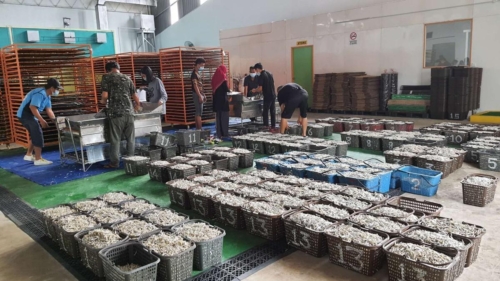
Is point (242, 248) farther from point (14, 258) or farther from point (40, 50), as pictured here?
point (40, 50)

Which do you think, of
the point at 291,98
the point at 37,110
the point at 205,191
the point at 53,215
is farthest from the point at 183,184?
the point at 291,98

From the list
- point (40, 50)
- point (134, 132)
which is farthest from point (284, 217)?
point (40, 50)

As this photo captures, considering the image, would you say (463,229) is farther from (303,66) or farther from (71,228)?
(303,66)

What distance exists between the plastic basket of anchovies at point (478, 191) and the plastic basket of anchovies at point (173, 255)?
3.05 meters

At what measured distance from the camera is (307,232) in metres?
3.12

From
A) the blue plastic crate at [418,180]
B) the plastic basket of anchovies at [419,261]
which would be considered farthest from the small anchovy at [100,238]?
the blue plastic crate at [418,180]

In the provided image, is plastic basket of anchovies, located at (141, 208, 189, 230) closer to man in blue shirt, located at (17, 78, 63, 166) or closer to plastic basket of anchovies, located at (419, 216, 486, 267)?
plastic basket of anchovies, located at (419, 216, 486, 267)

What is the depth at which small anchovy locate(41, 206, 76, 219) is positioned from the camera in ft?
12.0

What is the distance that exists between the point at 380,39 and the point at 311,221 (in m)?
9.97

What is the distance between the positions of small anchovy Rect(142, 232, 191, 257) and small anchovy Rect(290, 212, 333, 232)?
946 millimetres

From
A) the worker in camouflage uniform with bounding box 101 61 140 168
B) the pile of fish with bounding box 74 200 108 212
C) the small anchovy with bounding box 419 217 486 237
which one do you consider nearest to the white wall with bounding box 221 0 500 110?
the worker in camouflage uniform with bounding box 101 61 140 168

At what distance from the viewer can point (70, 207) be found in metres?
3.90

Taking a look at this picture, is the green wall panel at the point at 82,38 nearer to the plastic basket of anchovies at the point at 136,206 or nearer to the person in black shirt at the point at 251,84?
the person in black shirt at the point at 251,84

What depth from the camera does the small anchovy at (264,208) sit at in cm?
345
